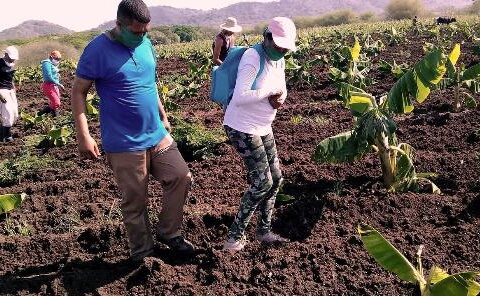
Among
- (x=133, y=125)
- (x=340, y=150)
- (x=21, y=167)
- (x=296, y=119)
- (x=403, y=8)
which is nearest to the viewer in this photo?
(x=133, y=125)

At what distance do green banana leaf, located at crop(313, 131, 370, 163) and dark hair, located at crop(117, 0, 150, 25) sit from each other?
2.17 m

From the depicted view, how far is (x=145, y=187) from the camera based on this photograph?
3852 millimetres

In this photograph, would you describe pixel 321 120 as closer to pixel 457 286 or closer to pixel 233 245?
pixel 233 245

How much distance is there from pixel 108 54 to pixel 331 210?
2.39 m

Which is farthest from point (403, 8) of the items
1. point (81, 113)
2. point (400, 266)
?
point (400, 266)

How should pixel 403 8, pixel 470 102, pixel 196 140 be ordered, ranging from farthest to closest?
pixel 403 8
pixel 470 102
pixel 196 140

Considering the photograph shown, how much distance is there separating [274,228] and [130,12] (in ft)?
7.41

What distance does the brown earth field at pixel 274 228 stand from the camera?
373 centimetres

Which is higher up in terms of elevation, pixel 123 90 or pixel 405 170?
pixel 123 90

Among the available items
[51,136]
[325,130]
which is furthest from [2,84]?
[325,130]

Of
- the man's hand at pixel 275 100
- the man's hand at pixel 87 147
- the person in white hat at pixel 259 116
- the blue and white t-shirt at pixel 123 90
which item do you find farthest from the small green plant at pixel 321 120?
the man's hand at pixel 87 147

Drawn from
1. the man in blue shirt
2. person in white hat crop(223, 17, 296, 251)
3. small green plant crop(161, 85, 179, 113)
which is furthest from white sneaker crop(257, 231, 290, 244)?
small green plant crop(161, 85, 179, 113)

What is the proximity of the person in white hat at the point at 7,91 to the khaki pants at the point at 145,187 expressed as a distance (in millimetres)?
5565

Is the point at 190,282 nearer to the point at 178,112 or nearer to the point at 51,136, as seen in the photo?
the point at 51,136
